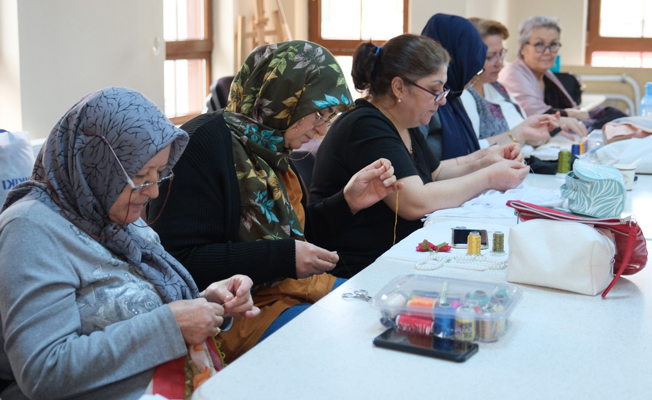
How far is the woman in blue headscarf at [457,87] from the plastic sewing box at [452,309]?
1851mm

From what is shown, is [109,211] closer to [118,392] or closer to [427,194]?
[118,392]

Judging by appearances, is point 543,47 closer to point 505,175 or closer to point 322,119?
point 505,175

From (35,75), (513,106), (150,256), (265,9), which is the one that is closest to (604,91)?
(513,106)

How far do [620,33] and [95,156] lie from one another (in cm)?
668

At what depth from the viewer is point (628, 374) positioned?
42.3 inches

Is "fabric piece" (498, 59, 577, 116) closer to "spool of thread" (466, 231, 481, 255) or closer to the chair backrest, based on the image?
the chair backrest

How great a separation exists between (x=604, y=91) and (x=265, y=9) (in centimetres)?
333

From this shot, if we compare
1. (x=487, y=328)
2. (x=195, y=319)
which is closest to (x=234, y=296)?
(x=195, y=319)

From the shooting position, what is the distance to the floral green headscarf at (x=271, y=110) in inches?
71.6

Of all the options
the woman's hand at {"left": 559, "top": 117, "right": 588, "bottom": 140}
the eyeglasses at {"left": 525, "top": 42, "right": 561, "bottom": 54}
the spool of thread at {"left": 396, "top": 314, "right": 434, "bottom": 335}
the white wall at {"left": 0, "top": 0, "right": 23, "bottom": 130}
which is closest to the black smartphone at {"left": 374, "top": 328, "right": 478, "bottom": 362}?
the spool of thread at {"left": 396, "top": 314, "right": 434, "bottom": 335}

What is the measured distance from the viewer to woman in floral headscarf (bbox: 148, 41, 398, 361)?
1665mm

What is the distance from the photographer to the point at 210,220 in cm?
168

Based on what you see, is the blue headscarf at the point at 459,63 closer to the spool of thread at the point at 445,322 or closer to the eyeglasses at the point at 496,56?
the eyeglasses at the point at 496,56

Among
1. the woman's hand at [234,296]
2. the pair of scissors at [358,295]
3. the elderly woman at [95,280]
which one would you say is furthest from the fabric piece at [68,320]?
the pair of scissors at [358,295]
